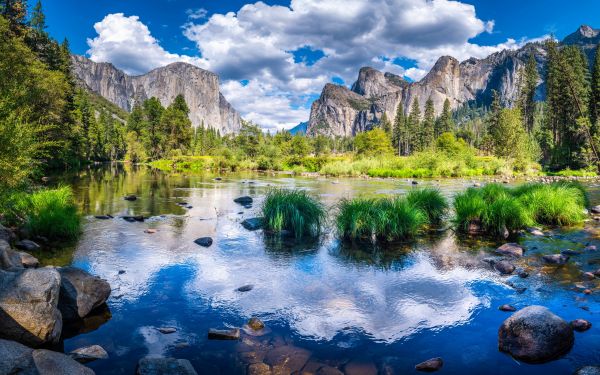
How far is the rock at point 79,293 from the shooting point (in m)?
6.76

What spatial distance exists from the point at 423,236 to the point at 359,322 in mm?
8095

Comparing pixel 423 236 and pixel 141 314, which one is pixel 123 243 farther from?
pixel 423 236

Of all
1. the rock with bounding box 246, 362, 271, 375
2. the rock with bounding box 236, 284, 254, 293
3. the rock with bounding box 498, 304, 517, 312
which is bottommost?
the rock with bounding box 246, 362, 271, 375

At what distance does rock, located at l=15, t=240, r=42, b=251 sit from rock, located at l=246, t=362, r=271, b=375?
8.96 meters

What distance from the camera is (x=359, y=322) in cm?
703

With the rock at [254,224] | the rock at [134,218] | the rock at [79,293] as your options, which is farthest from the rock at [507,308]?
the rock at [134,218]

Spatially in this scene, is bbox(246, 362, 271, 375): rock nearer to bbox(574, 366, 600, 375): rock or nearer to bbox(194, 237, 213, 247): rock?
bbox(574, 366, 600, 375): rock

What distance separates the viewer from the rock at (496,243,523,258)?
37.1 feet

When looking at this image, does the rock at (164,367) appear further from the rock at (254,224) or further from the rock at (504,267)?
the rock at (254,224)

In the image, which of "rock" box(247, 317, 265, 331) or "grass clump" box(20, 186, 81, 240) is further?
"grass clump" box(20, 186, 81, 240)

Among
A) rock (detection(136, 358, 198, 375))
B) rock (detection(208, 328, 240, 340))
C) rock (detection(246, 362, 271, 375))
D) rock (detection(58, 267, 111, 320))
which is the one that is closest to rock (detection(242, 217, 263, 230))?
rock (detection(58, 267, 111, 320))

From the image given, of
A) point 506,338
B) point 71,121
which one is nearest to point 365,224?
point 506,338

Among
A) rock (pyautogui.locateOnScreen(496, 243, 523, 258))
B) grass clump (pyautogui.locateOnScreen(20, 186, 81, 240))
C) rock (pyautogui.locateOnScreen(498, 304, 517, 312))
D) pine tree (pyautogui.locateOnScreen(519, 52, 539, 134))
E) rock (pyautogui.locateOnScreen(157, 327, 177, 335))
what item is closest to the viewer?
rock (pyautogui.locateOnScreen(157, 327, 177, 335))

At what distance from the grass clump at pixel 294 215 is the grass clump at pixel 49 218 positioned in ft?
22.4
